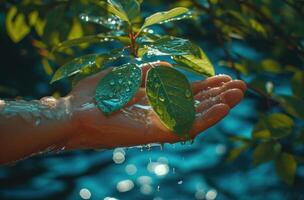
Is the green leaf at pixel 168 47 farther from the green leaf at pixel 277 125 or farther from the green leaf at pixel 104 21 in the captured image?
the green leaf at pixel 277 125

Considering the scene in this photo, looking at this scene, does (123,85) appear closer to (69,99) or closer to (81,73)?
(81,73)

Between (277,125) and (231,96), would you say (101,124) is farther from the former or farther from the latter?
(277,125)

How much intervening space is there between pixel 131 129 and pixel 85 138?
144 millimetres

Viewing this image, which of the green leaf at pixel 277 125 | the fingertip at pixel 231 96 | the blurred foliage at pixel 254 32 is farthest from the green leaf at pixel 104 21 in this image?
the green leaf at pixel 277 125

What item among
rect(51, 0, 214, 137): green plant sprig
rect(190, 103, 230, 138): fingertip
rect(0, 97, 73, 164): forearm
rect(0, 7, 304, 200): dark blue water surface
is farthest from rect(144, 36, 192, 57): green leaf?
rect(0, 7, 304, 200): dark blue water surface

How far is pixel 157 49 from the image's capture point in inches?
44.9

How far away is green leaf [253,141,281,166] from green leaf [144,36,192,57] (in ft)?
2.60

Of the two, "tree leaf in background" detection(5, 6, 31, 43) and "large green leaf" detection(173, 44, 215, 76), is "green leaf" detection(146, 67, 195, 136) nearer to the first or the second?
"large green leaf" detection(173, 44, 215, 76)

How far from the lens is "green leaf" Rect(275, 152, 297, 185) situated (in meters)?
1.83

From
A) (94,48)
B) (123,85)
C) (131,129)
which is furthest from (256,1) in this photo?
(94,48)

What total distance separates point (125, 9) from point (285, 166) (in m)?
0.88

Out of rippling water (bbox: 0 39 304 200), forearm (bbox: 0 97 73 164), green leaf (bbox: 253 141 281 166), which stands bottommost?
rippling water (bbox: 0 39 304 200)

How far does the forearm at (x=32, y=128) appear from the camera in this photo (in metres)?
1.42

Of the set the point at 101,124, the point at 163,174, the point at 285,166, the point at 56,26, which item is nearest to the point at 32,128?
the point at 101,124
